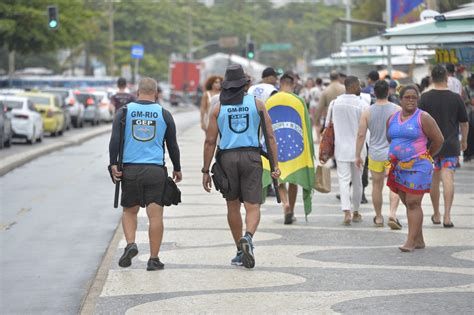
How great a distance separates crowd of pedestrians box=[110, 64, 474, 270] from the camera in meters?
11.1

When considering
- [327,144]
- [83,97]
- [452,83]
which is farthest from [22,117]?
[327,144]

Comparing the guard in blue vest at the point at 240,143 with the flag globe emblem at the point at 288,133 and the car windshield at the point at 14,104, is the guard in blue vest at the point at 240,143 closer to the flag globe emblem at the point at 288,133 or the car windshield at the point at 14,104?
the flag globe emblem at the point at 288,133

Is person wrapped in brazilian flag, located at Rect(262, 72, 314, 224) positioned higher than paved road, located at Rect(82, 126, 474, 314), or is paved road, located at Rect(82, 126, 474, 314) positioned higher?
person wrapped in brazilian flag, located at Rect(262, 72, 314, 224)

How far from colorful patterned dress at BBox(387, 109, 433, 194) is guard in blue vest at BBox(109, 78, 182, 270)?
2417mm

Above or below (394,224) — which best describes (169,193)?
above

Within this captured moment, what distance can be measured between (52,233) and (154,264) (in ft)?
11.7

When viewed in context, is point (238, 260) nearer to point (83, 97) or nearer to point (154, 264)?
point (154, 264)

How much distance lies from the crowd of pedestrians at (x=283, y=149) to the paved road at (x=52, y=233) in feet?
2.60

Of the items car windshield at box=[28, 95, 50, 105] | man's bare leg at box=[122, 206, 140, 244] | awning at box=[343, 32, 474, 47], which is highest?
awning at box=[343, 32, 474, 47]

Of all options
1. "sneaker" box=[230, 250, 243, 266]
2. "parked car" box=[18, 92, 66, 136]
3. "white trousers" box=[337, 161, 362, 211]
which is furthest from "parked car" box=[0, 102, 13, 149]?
"sneaker" box=[230, 250, 243, 266]

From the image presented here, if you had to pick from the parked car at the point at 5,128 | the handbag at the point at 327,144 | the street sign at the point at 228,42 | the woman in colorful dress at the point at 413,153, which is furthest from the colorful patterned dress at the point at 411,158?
the street sign at the point at 228,42

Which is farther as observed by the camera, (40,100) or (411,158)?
(40,100)

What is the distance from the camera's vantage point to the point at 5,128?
31844 millimetres

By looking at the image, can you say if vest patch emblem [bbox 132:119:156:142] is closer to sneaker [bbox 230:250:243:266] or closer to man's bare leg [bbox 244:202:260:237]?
man's bare leg [bbox 244:202:260:237]
